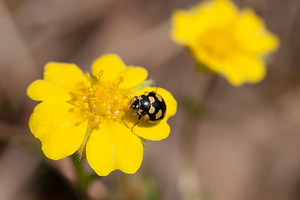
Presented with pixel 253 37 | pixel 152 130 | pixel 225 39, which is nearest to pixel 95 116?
pixel 152 130

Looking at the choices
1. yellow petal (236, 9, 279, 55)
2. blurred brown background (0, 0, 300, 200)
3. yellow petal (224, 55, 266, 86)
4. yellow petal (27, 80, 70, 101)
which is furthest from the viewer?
blurred brown background (0, 0, 300, 200)

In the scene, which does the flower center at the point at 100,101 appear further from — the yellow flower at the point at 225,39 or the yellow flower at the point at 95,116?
the yellow flower at the point at 225,39

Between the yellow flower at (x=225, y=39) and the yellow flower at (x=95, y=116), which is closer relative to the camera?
the yellow flower at (x=95, y=116)

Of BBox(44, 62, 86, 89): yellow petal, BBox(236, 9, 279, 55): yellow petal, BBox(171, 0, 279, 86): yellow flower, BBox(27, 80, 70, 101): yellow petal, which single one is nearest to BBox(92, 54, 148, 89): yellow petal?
BBox(44, 62, 86, 89): yellow petal

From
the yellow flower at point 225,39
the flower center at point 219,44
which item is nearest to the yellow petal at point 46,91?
the yellow flower at point 225,39

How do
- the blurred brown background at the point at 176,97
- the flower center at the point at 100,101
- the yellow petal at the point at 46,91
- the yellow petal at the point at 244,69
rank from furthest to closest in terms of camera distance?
the blurred brown background at the point at 176,97 < the yellow petal at the point at 244,69 < the flower center at the point at 100,101 < the yellow petal at the point at 46,91

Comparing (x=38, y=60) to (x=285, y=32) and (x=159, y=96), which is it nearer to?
(x=159, y=96)

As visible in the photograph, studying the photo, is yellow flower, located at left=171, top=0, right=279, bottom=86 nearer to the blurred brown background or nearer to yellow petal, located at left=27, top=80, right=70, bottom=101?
the blurred brown background

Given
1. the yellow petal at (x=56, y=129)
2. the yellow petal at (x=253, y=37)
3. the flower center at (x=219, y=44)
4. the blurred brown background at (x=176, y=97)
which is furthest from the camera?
the blurred brown background at (x=176, y=97)
